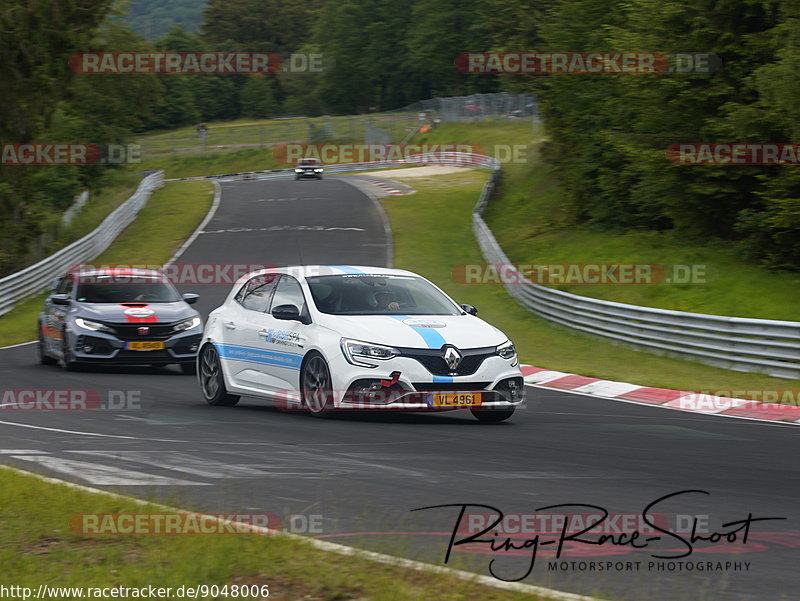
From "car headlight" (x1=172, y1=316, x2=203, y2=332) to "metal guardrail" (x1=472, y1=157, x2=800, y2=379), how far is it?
26.2 feet

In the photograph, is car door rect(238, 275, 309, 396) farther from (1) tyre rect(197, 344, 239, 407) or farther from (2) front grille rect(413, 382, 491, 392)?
(2) front grille rect(413, 382, 491, 392)

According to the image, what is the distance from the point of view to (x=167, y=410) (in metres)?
12.0

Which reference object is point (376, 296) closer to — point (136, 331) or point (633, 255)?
point (136, 331)

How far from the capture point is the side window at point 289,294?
11.6 meters

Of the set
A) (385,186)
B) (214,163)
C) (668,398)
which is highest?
(214,163)

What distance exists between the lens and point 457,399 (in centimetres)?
1041

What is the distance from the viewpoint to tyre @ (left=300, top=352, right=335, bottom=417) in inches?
420

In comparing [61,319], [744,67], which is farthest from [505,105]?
[61,319]

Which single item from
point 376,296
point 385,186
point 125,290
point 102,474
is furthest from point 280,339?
point 385,186

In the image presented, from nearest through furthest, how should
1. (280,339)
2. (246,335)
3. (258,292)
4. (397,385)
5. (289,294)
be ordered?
(397,385) < (280,339) < (289,294) < (246,335) < (258,292)

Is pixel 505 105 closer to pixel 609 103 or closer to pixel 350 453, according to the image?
pixel 609 103

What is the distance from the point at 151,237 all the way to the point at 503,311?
60.4 feet

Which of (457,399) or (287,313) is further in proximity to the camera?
(287,313)

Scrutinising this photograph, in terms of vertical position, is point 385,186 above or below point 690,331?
above
